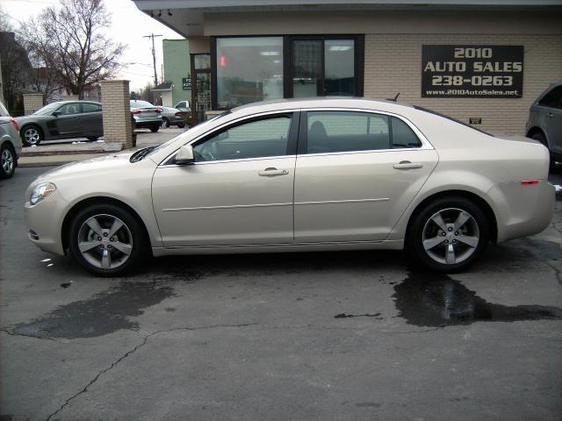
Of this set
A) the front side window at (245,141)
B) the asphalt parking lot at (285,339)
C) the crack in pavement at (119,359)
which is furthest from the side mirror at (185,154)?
the crack in pavement at (119,359)

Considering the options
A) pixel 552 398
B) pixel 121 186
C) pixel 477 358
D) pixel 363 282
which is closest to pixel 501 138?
pixel 363 282

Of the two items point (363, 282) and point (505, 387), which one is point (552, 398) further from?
point (363, 282)

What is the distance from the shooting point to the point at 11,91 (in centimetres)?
4519

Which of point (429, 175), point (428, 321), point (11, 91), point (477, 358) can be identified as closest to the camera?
point (477, 358)

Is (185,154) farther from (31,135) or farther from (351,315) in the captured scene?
(31,135)

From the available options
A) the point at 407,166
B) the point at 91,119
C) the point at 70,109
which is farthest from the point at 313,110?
the point at 70,109

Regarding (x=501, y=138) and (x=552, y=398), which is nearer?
(x=552, y=398)

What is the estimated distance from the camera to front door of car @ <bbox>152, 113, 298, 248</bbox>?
17.9 ft

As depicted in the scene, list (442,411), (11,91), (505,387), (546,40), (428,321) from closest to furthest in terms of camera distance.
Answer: (442,411) → (505,387) → (428,321) → (546,40) → (11,91)

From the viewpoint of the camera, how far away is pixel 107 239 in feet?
18.5

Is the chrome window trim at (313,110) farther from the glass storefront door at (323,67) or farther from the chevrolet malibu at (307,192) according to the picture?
the glass storefront door at (323,67)

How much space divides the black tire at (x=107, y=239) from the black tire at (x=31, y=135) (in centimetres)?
1571

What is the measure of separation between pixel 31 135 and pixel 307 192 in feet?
55.5

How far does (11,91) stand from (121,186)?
1753 inches
